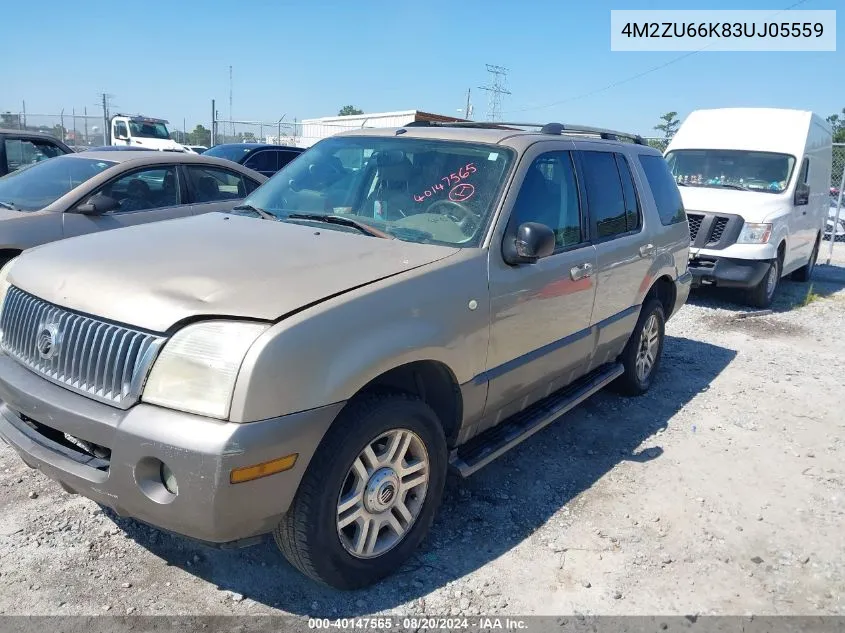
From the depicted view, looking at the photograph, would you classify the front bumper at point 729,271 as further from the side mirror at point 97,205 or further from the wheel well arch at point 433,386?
the side mirror at point 97,205

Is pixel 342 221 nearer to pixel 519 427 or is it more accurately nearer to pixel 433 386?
pixel 433 386

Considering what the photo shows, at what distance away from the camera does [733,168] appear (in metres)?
9.77

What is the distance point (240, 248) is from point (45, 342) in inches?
34.8

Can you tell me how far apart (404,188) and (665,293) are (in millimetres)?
3033

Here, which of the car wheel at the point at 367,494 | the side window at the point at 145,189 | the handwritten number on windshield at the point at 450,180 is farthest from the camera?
the side window at the point at 145,189

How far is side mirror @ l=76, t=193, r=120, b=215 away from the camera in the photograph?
235 inches

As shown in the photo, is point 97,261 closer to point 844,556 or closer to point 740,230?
point 844,556

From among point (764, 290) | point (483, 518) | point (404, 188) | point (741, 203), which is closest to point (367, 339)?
point (404, 188)

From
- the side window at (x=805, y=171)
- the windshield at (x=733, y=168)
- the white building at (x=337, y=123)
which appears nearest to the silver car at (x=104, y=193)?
the windshield at (x=733, y=168)

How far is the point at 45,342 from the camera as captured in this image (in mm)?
2717

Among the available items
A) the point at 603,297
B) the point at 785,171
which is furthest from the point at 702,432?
the point at 785,171

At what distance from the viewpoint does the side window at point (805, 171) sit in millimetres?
9539

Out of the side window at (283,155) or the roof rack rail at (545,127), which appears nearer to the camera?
the roof rack rail at (545,127)

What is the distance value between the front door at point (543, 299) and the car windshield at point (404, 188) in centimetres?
19
